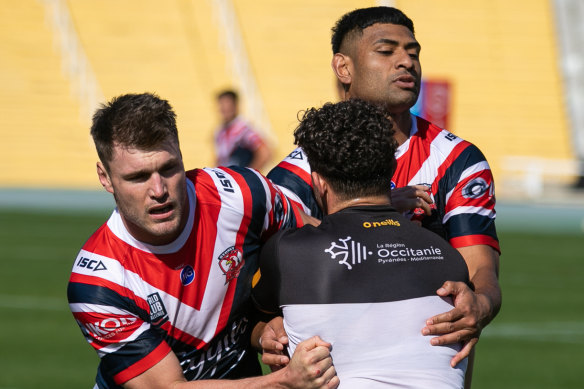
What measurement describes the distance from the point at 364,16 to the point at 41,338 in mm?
6208

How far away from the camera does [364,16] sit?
15.9 ft

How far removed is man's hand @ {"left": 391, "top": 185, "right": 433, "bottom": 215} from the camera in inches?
171

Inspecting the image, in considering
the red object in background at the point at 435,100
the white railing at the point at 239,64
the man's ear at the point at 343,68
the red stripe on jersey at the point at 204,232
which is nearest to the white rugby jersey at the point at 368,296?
the red stripe on jersey at the point at 204,232

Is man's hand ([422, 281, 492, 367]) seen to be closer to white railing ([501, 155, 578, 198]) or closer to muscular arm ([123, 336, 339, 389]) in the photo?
muscular arm ([123, 336, 339, 389])

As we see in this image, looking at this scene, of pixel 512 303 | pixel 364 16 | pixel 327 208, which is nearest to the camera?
pixel 327 208

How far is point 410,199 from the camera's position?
4.35 metres

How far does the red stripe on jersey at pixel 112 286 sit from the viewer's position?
4.23 meters

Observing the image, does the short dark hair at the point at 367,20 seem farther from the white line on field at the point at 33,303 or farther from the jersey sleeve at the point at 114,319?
the white line on field at the point at 33,303

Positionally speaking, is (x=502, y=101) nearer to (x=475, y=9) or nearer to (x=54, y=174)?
(x=475, y=9)

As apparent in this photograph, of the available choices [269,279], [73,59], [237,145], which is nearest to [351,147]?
[269,279]

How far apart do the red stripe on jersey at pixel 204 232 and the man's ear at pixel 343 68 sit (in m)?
0.83

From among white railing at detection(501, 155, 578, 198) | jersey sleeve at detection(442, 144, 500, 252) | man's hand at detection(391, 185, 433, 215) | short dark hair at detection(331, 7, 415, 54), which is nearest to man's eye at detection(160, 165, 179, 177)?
man's hand at detection(391, 185, 433, 215)

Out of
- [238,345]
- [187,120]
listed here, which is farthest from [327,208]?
[187,120]

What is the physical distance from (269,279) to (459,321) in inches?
29.4
